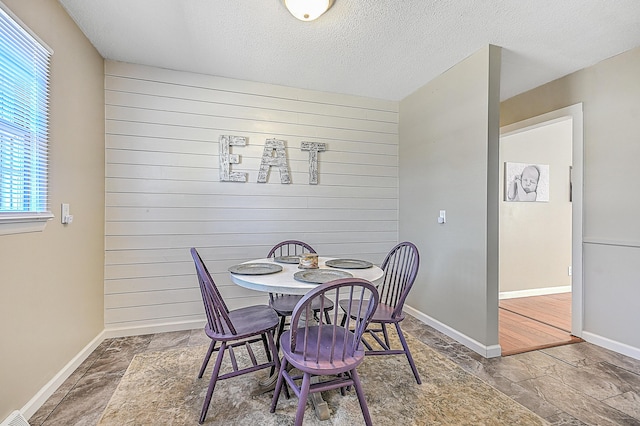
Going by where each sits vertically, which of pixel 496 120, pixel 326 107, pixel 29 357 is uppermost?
pixel 326 107

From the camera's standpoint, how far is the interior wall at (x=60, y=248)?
5.20 ft

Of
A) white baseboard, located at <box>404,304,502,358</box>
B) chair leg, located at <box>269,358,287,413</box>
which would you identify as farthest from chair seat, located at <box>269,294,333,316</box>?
white baseboard, located at <box>404,304,502,358</box>

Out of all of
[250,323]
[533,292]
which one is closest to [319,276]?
[250,323]

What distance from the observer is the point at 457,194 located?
2.79m

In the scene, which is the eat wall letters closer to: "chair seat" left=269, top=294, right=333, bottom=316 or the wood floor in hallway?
"chair seat" left=269, top=294, right=333, bottom=316

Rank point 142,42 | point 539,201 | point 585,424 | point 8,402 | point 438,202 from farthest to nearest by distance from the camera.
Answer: point 539,201 → point 438,202 → point 142,42 → point 585,424 → point 8,402

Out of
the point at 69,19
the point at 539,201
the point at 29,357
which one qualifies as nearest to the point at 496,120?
the point at 539,201

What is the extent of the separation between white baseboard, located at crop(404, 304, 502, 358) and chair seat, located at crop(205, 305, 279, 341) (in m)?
1.76

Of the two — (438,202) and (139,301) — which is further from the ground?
(438,202)

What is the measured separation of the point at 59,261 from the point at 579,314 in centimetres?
434

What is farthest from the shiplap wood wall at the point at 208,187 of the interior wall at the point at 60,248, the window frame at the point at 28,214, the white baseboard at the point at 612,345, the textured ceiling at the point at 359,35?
the white baseboard at the point at 612,345

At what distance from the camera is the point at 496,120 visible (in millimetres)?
2461

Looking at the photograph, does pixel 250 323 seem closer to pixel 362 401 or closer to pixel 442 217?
pixel 362 401

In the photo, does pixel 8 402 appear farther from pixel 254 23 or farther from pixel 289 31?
pixel 289 31
